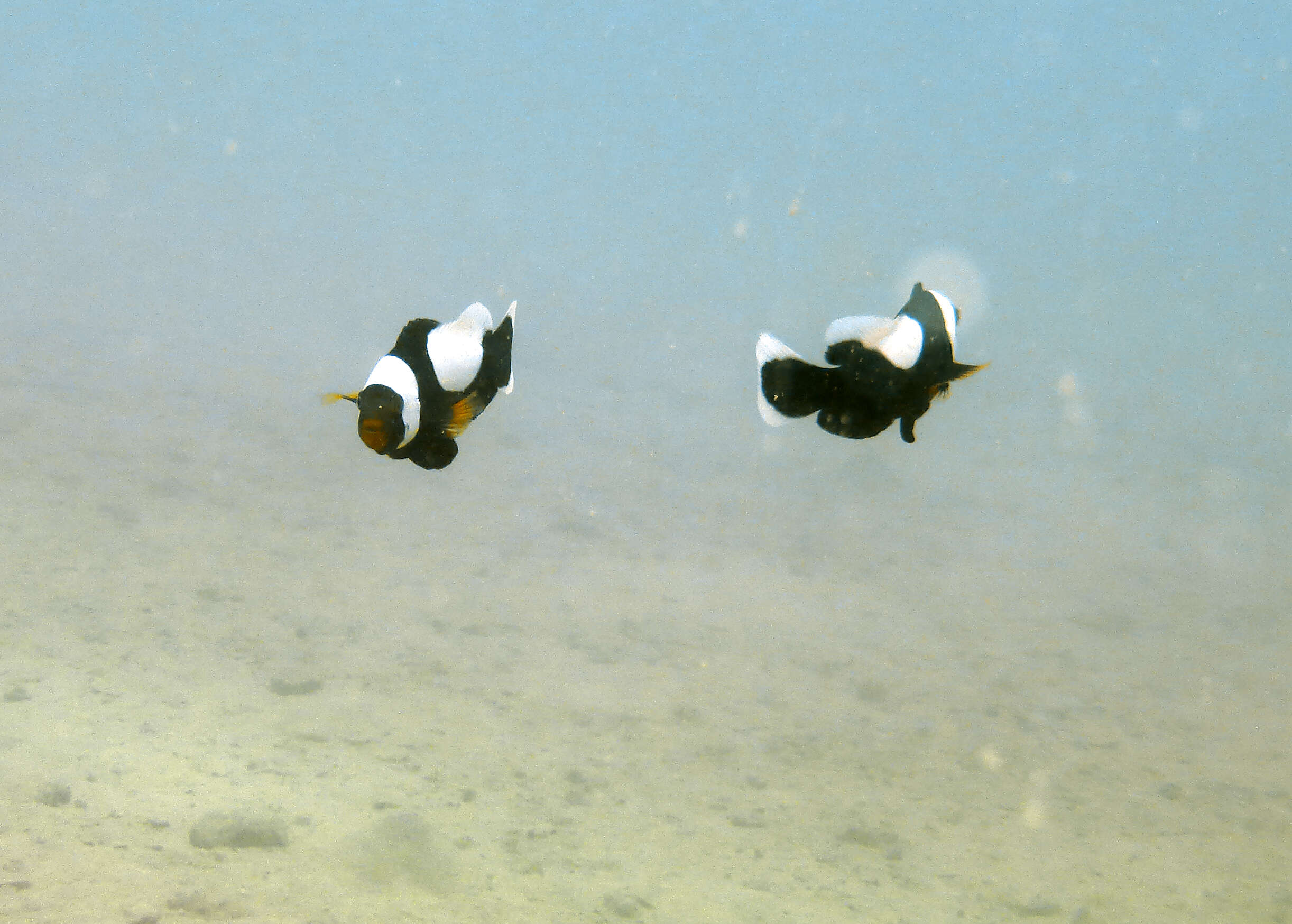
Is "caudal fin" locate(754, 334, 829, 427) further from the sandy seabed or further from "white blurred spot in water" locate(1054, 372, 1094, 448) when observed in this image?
"white blurred spot in water" locate(1054, 372, 1094, 448)

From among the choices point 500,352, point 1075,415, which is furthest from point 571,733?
point 1075,415

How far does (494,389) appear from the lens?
159cm

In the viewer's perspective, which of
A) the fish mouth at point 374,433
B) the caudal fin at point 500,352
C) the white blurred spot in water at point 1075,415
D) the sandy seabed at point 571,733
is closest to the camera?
the fish mouth at point 374,433

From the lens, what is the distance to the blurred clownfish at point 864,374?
1368 mm

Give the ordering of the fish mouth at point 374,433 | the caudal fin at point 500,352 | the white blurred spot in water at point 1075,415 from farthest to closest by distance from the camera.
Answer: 1. the white blurred spot in water at point 1075,415
2. the caudal fin at point 500,352
3. the fish mouth at point 374,433

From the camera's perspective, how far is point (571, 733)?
444cm

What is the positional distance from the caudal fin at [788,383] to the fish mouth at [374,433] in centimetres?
59

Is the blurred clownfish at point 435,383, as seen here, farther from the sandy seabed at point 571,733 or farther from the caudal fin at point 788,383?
the sandy seabed at point 571,733

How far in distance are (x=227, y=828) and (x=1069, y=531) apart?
933 cm

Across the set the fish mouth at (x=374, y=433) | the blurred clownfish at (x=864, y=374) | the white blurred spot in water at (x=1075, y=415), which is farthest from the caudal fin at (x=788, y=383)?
the white blurred spot in water at (x=1075, y=415)

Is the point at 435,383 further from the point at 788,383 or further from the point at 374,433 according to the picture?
the point at 788,383

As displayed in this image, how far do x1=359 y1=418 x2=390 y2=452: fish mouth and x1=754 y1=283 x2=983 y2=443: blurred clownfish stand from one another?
592mm

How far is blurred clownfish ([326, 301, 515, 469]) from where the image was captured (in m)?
1.32

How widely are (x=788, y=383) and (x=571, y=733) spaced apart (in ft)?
11.4
